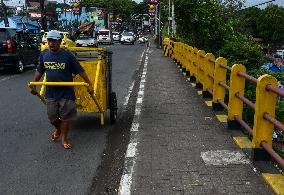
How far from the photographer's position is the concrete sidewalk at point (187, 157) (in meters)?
4.78

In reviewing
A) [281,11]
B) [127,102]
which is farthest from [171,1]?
[281,11]

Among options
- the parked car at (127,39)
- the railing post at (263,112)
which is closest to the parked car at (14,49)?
the railing post at (263,112)

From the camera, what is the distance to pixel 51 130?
7.59 meters

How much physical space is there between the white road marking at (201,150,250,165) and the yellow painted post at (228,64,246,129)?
1.17 m

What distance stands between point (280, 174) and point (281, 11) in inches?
4046

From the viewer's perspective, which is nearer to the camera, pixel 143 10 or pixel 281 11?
pixel 281 11

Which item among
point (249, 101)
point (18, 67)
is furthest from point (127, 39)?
point (249, 101)

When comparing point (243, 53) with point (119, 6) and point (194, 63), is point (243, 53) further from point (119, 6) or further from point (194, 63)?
point (119, 6)

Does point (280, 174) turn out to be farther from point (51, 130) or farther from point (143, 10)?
point (143, 10)

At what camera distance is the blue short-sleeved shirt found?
6359 millimetres

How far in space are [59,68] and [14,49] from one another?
11.5 meters

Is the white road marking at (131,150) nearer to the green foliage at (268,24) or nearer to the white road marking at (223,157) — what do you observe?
the white road marking at (223,157)

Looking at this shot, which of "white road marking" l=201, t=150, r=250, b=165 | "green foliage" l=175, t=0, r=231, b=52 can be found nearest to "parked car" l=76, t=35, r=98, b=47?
"green foliage" l=175, t=0, r=231, b=52

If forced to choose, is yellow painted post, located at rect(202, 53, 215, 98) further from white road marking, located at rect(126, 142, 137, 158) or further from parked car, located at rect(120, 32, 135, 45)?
parked car, located at rect(120, 32, 135, 45)
